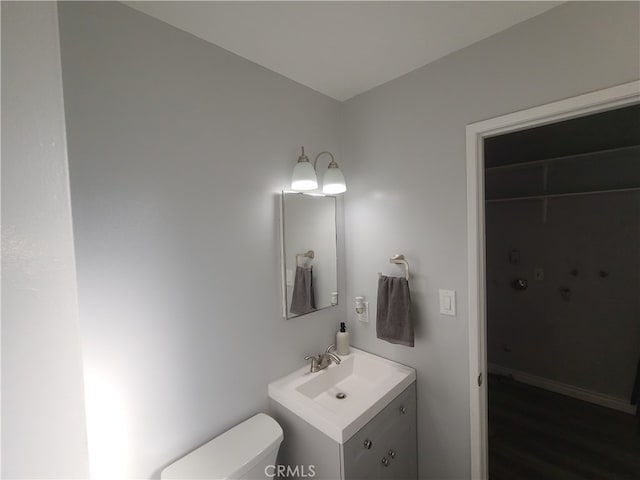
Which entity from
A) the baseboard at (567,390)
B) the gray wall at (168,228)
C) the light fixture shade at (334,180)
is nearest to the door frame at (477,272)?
the light fixture shade at (334,180)

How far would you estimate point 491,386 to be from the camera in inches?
113

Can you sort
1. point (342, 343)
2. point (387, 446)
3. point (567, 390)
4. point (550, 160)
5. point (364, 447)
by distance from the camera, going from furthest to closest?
1. point (550, 160)
2. point (567, 390)
3. point (342, 343)
4. point (387, 446)
5. point (364, 447)

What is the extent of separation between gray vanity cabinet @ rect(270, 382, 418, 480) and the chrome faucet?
0.92ft

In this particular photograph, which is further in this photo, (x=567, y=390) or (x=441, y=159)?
(x=567, y=390)

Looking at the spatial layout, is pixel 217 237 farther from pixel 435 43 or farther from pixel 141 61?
pixel 435 43

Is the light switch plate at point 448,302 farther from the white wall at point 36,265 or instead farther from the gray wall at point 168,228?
the white wall at point 36,265

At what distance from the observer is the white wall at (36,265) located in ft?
1.20

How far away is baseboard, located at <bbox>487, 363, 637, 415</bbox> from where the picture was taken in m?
2.42

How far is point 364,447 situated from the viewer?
1210 mm

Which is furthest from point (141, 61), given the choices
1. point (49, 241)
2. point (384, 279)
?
point (384, 279)

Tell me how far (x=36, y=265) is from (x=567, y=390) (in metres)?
3.90

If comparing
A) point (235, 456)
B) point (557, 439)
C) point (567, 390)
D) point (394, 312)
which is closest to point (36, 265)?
point (235, 456)

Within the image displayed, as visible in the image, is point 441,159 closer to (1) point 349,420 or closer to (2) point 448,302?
(2) point 448,302

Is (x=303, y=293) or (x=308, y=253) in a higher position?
(x=308, y=253)
